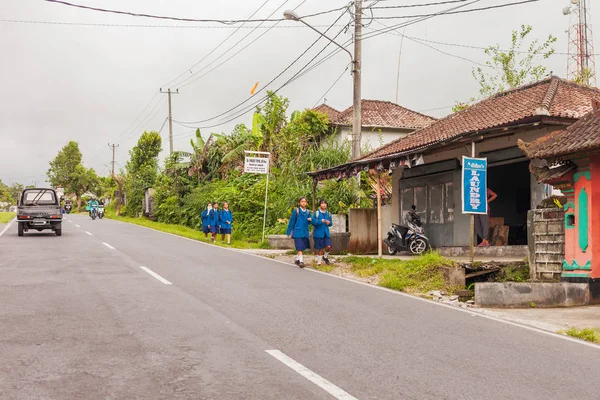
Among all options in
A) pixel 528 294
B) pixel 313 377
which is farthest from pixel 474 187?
pixel 313 377

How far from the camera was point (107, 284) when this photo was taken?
10.5 m

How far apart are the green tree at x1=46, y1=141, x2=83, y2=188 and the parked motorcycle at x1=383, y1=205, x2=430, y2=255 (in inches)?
2766

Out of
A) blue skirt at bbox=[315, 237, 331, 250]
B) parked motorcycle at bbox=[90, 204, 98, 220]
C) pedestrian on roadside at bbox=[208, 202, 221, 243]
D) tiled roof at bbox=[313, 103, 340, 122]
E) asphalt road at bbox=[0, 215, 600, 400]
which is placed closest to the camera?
asphalt road at bbox=[0, 215, 600, 400]

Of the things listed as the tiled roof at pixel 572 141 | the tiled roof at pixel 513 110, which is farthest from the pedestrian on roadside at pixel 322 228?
the tiled roof at pixel 572 141

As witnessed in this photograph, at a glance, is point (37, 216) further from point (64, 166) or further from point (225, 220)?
point (64, 166)

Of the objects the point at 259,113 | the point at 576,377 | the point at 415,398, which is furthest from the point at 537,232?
the point at 259,113

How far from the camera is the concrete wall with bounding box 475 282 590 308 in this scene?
9.99 meters

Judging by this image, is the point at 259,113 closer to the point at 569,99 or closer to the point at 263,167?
the point at 263,167

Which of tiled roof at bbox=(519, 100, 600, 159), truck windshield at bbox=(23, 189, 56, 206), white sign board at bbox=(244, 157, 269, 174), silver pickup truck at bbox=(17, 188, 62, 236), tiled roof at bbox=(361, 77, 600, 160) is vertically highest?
tiled roof at bbox=(361, 77, 600, 160)

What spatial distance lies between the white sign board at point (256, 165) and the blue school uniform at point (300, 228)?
7.30m

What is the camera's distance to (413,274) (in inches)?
481

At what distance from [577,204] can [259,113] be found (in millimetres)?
22126

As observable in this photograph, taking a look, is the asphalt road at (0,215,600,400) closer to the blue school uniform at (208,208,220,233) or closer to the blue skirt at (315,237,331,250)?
the blue skirt at (315,237,331,250)

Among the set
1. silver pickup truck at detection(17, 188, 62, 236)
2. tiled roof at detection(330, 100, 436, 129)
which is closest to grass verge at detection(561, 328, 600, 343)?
silver pickup truck at detection(17, 188, 62, 236)
